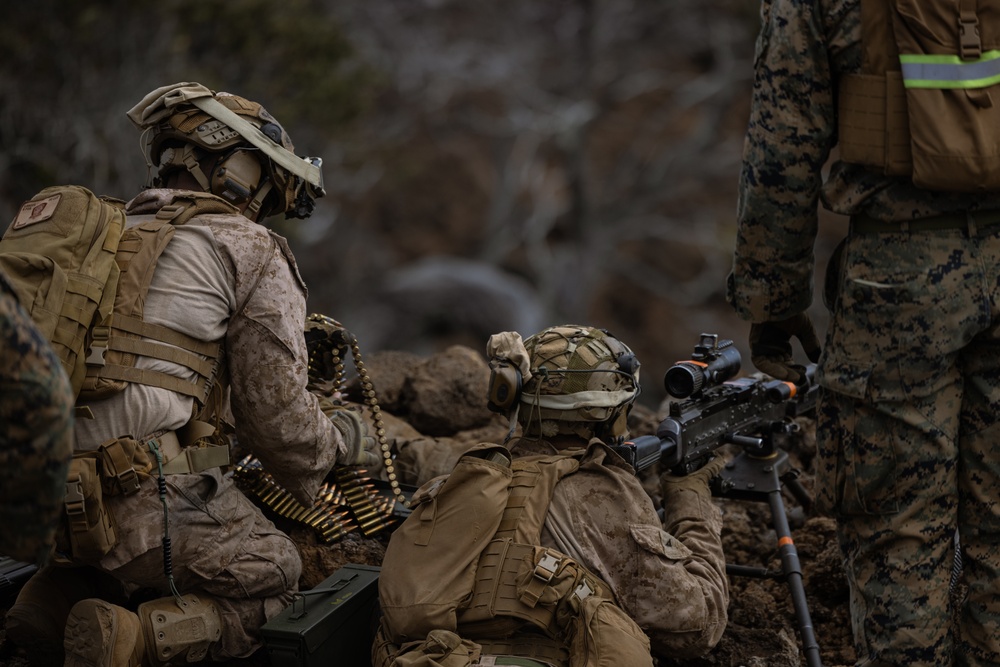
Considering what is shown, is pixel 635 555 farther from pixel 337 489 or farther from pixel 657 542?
pixel 337 489

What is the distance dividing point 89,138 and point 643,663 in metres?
10.3

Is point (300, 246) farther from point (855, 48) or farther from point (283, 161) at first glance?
point (855, 48)

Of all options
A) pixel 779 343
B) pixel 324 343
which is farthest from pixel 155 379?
pixel 779 343

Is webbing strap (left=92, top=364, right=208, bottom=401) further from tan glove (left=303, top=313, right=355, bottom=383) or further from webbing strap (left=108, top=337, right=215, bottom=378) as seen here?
tan glove (left=303, top=313, right=355, bottom=383)

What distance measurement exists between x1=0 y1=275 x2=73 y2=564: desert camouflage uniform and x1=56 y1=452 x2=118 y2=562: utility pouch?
901 mm

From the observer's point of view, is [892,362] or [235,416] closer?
[892,362]

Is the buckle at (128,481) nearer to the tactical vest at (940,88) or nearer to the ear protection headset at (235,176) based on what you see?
the ear protection headset at (235,176)

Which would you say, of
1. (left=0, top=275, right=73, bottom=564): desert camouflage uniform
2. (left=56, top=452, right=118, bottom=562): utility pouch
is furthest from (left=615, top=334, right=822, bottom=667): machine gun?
(left=0, top=275, right=73, bottom=564): desert camouflage uniform

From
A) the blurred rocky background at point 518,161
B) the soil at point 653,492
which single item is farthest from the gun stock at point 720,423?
the blurred rocky background at point 518,161

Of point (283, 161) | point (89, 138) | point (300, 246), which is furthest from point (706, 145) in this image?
point (283, 161)

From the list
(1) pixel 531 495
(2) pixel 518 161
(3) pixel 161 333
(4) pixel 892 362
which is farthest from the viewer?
(2) pixel 518 161

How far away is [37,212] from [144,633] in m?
1.42

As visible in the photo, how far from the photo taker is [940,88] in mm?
3234

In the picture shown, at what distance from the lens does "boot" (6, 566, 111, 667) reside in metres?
4.05
